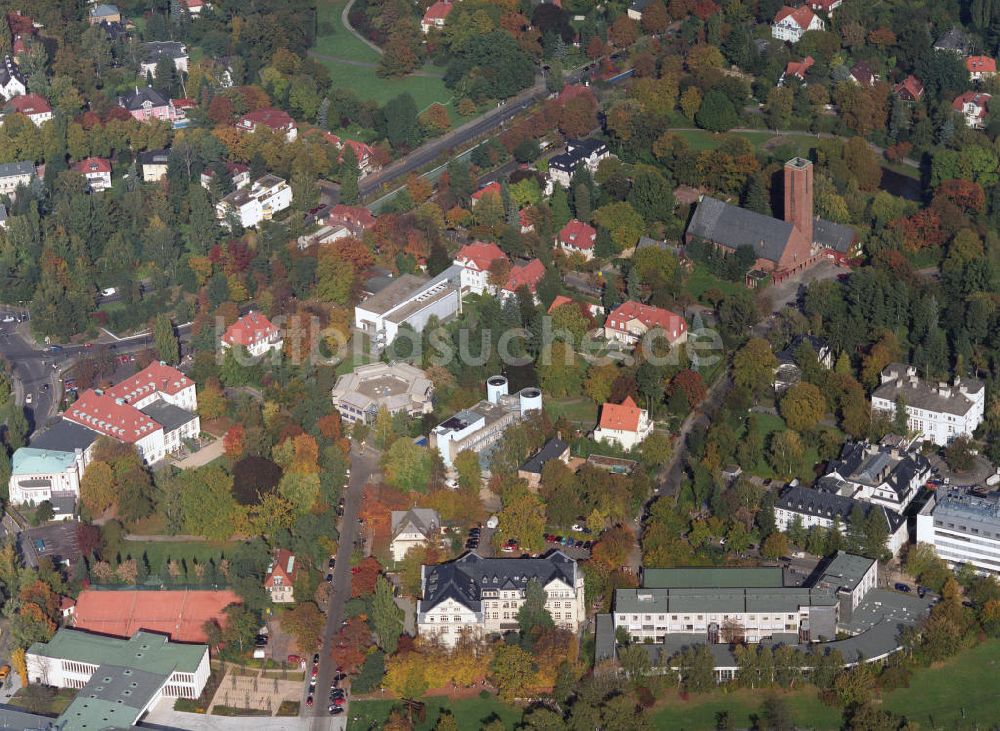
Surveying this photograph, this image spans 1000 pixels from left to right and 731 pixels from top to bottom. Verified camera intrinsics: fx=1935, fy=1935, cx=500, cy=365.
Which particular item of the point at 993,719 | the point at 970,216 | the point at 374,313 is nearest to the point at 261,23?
the point at 374,313

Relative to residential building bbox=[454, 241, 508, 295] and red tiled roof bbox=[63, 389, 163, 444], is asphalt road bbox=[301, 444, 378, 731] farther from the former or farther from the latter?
residential building bbox=[454, 241, 508, 295]

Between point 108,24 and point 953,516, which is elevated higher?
point 953,516

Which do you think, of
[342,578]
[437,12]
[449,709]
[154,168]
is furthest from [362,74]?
[449,709]

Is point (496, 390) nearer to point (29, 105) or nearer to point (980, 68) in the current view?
point (29, 105)

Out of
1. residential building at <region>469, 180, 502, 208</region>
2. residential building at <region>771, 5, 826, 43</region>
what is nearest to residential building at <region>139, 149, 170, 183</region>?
residential building at <region>469, 180, 502, 208</region>

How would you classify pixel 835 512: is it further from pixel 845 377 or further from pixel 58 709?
pixel 58 709

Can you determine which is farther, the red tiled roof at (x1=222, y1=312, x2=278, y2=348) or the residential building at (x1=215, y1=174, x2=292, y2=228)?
the residential building at (x1=215, y1=174, x2=292, y2=228)
